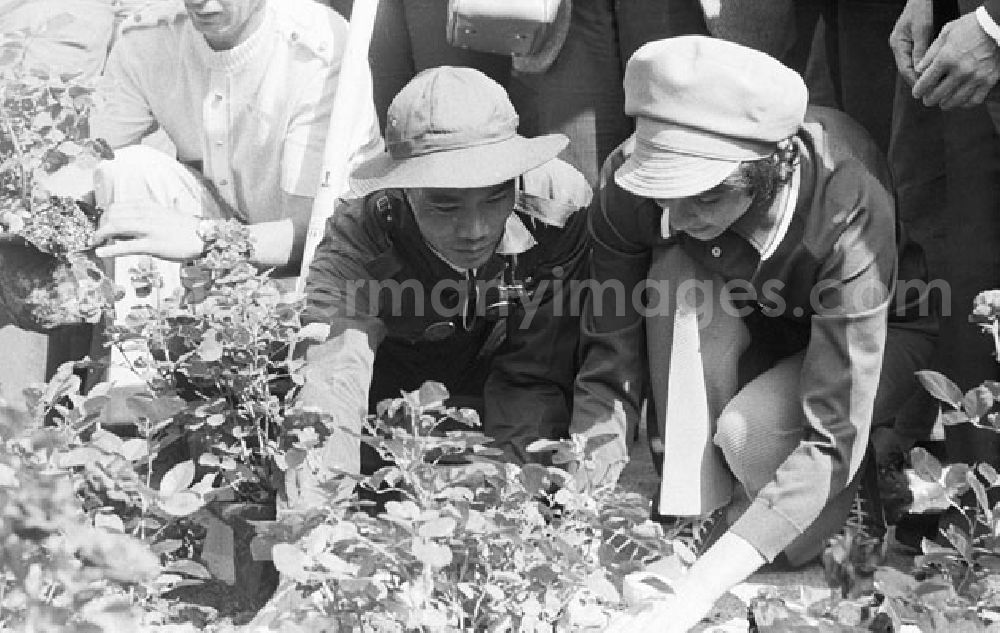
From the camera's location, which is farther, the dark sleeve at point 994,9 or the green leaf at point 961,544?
the dark sleeve at point 994,9

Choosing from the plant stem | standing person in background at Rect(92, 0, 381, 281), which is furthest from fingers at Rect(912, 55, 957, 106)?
the plant stem

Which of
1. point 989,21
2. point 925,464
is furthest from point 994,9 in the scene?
point 925,464

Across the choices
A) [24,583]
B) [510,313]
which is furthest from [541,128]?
[24,583]

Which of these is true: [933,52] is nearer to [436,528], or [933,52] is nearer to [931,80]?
[931,80]

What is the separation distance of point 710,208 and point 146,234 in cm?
122

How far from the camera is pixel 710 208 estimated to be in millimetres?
3041

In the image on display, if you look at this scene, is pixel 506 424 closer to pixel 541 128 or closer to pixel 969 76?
pixel 541 128

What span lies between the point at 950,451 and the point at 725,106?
1.01 meters

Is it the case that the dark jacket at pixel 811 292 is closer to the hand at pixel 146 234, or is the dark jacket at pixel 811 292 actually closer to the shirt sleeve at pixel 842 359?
the shirt sleeve at pixel 842 359

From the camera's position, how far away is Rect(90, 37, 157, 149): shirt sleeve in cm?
407

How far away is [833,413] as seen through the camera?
303cm

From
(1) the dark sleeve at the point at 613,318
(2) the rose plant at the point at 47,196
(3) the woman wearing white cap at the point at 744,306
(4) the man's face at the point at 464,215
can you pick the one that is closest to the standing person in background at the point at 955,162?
(3) the woman wearing white cap at the point at 744,306

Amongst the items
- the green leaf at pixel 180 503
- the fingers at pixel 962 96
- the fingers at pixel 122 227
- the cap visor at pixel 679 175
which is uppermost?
the fingers at pixel 962 96

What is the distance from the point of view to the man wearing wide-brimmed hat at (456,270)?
318cm
